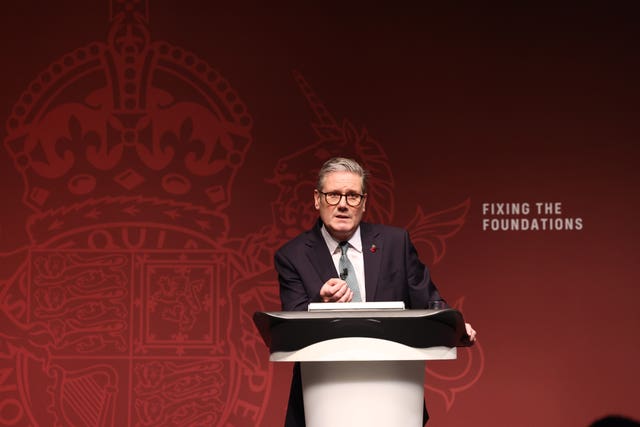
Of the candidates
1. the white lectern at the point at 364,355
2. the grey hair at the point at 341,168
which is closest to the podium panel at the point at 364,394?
the white lectern at the point at 364,355

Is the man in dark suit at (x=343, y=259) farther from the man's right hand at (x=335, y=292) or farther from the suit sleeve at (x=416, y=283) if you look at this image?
the man's right hand at (x=335, y=292)

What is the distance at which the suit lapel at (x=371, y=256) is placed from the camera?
2785mm

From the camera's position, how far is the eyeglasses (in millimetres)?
2779

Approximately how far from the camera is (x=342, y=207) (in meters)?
2.78

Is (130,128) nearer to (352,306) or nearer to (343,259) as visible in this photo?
(343,259)

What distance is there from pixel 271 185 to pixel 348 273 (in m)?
1.52

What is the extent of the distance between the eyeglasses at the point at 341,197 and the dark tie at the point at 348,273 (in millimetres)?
143

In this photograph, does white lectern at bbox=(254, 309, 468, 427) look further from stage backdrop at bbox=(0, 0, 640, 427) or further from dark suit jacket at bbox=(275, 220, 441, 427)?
stage backdrop at bbox=(0, 0, 640, 427)

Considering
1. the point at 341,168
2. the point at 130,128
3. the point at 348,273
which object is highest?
the point at 130,128

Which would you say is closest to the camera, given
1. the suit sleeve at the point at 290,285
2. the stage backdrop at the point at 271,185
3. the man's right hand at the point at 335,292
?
the man's right hand at the point at 335,292

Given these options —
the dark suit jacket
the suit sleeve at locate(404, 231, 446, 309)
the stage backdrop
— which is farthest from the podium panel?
the stage backdrop

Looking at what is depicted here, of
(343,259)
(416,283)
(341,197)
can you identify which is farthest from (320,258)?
(416,283)

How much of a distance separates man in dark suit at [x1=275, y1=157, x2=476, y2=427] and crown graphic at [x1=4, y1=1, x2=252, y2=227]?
1.48 m

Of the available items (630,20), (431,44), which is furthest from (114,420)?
(630,20)
